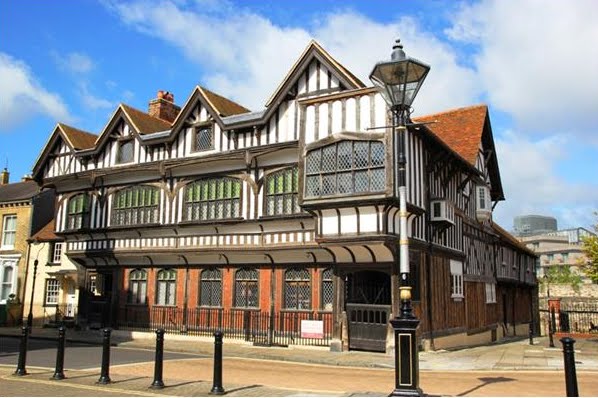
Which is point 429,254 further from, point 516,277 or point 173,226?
point 516,277

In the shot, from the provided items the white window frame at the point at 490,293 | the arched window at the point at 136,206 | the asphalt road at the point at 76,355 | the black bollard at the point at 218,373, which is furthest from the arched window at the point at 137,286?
the white window frame at the point at 490,293

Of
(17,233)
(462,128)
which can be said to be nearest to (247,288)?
(462,128)

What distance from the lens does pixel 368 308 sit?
56.6 ft

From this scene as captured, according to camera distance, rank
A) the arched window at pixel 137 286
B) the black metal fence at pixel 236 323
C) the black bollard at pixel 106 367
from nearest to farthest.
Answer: the black bollard at pixel 106 367 < the black metal fence at pixel 236 323 < the arched window at pixel 137 286

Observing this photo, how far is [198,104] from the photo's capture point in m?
22.5

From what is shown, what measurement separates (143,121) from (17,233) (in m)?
11.8

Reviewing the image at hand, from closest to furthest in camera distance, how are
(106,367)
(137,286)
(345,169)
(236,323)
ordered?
(106,367), (345,169), (236,323), (137,286)

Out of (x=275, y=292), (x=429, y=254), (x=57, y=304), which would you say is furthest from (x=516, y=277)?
(x=57, y=304)

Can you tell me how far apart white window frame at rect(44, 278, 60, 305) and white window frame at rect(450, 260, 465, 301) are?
65.9 ft

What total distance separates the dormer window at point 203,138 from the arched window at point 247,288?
205 inches

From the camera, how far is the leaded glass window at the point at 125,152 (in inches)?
959

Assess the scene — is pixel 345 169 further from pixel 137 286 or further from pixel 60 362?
pixel 137 286

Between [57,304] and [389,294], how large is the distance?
60.0 feet

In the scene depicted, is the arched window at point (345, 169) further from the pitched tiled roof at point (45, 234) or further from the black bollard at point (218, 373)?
the pitched tiled roof at point (45, 234)
